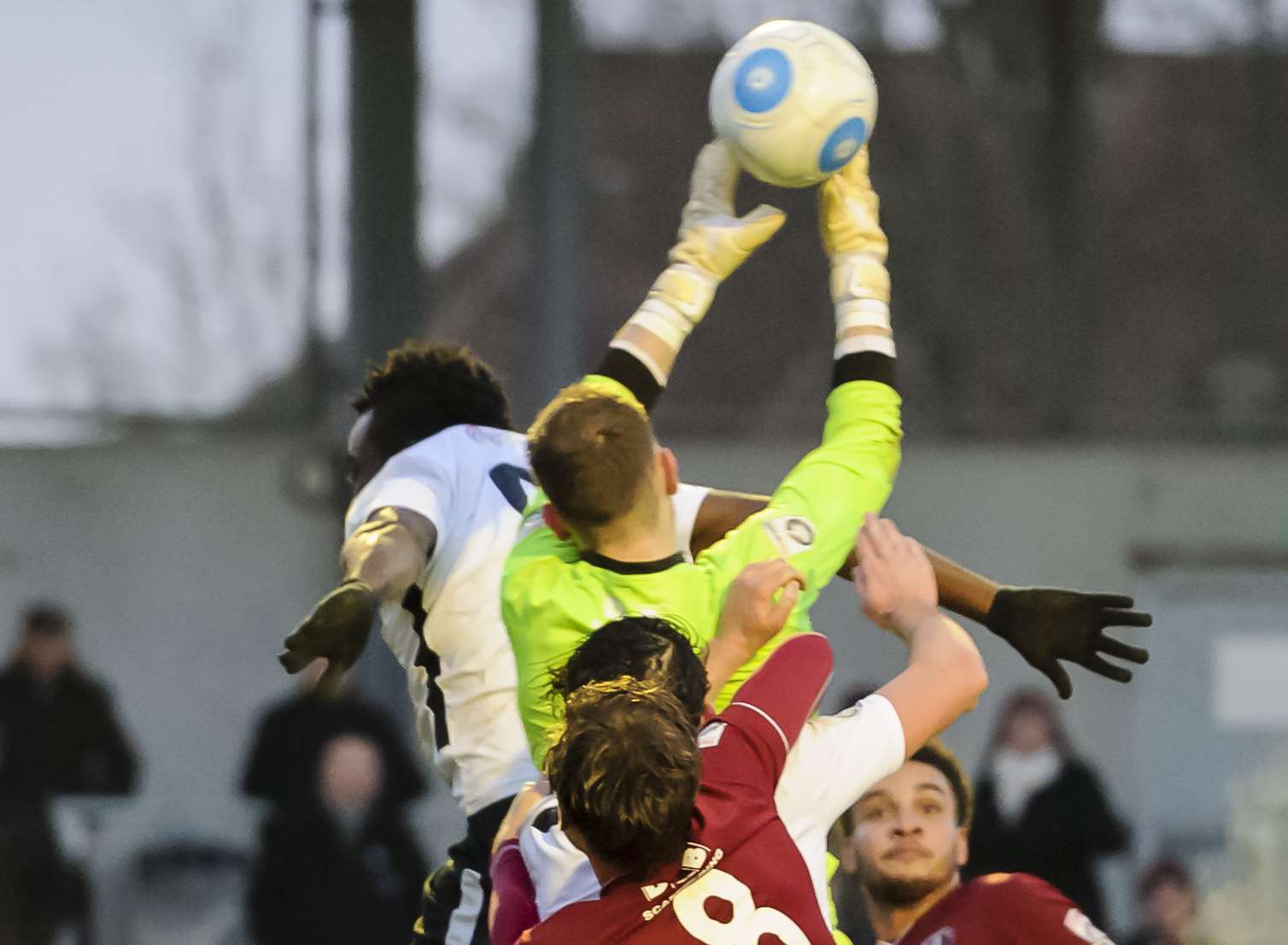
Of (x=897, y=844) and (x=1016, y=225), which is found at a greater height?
(x=1016, y=225)

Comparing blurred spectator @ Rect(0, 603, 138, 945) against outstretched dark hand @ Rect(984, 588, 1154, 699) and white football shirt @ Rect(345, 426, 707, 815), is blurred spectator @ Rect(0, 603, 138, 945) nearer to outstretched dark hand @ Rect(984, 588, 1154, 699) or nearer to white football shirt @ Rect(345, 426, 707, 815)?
white football shirt @ Rect(345, 426, 707, 815)

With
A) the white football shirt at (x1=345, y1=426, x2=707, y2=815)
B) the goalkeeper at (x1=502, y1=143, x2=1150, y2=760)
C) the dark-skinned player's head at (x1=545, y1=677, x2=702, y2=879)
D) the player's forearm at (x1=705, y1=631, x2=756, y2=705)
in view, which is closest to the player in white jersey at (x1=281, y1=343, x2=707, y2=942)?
the white football shirt at (x1=345, y1=426, x2=707, y2=815)

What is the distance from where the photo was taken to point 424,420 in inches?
153

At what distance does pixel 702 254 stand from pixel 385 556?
0.69 meters

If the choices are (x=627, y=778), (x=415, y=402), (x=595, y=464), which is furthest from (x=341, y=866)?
(x=627, y=778)

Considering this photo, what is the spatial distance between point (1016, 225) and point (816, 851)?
7156 millimetres

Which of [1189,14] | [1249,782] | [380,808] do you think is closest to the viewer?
[380,808]

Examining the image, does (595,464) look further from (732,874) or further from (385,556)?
(732,874)

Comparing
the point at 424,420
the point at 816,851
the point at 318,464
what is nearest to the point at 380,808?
the point at 318,464

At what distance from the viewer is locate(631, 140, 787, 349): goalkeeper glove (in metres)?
3.38

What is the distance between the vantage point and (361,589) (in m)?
3.03

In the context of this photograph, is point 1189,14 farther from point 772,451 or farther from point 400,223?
point 400,223

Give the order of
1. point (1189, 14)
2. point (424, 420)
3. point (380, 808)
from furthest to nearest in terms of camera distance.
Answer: point (1189, 14)
point (380, 808)
point (424, 420)

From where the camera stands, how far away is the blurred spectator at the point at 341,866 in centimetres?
700
